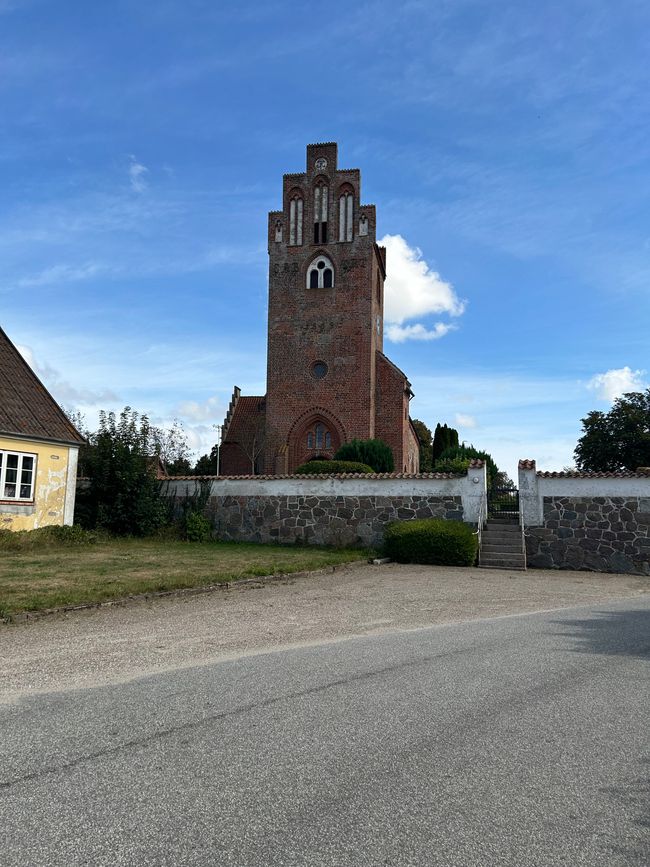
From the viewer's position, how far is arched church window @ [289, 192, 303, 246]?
37.9 metres

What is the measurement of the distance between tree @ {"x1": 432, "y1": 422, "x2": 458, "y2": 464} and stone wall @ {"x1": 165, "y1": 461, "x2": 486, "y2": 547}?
26.2 metres

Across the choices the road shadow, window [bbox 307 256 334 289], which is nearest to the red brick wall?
window [bbox 307 256 334 289]

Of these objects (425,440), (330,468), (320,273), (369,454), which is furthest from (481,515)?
(425,440)

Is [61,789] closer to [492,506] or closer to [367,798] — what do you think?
[367,798]

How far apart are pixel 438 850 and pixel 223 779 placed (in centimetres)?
133

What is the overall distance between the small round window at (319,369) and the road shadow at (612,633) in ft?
87.9

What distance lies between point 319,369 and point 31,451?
18.9 metres

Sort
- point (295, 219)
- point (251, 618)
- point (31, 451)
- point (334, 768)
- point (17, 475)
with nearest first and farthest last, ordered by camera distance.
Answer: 1. point (334, 768)
2. point (251, 618)
3. point (17, 475)
4. point (31, 451)
5. point (295, 219)

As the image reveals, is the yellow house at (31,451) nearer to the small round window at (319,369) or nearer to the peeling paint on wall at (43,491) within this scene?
the peeling paint on wall at (43,491)

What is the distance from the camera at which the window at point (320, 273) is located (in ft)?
123

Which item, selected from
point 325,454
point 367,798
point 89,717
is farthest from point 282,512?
point 367,798

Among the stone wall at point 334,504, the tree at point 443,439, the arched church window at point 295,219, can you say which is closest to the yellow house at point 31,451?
the stone wall at point 334,504

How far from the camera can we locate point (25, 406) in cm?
2134

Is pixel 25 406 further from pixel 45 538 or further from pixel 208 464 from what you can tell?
pixel 208 464
